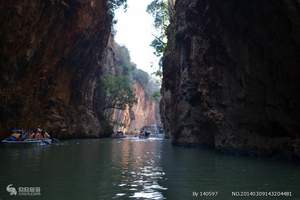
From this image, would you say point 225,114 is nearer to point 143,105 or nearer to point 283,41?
point 283,41

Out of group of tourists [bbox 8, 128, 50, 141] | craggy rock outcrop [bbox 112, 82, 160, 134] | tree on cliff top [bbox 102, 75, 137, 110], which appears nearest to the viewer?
group of tourists [bbox 8, 128, 50, 141]

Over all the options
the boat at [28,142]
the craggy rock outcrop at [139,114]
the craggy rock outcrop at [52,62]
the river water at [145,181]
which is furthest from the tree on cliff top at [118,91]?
the river water at [145,181]

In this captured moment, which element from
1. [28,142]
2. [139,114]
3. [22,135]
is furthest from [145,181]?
[139,114]

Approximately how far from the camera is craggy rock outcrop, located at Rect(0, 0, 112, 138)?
2738 centimetres

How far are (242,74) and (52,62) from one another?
2369cm

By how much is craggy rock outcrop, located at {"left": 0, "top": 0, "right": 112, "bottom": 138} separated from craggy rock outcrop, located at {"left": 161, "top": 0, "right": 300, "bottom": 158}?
1275 centimetres

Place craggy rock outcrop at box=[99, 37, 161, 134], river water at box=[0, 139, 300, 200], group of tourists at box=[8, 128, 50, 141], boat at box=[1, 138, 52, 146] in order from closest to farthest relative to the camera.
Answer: river water at box=[0, 139, 300, 200] < boat at box=[1, 138, 52, 146] < group of tourists at box=[8, 128, 50, 141] < craggy rock outcrop at box=[99, 37, 161, 134]

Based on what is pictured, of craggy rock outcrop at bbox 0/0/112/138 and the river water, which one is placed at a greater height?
craggy rock outcrop at bbox 0/0/112/138

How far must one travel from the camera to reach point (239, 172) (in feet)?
40.5

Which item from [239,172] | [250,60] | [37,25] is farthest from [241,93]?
[37,25]

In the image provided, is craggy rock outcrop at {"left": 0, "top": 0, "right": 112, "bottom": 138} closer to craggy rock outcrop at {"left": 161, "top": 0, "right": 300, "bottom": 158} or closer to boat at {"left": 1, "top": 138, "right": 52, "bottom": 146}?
boat at {"left": 1, "top": 138, "right": 52, "bottom": 146}

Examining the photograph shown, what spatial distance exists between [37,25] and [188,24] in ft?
43.2

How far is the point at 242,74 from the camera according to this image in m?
19.5

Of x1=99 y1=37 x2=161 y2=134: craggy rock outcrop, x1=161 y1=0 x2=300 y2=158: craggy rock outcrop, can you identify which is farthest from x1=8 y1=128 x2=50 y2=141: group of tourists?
x1=99 y1=37 x2=161 y2=134: craggy rock outcrop
